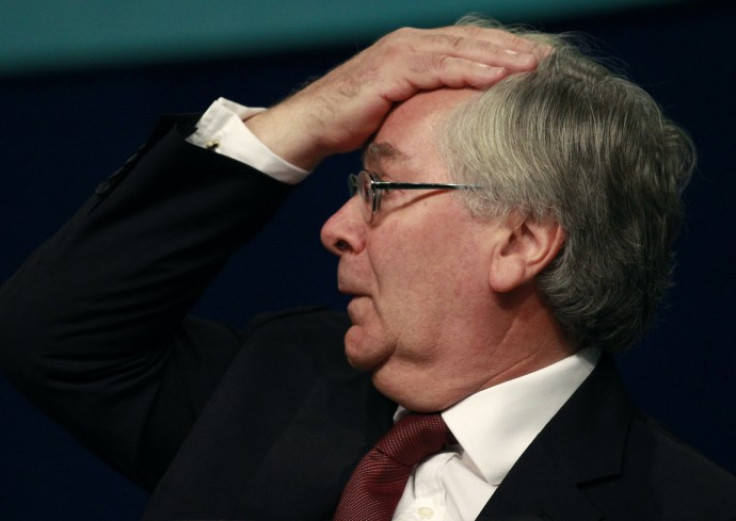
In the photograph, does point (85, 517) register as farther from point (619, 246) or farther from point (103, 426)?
point (619, 246)

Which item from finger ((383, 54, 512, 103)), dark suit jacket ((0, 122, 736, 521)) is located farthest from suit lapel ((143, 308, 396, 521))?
finger ((383, 54, 512, 103))

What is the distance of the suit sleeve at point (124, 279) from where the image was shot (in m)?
1.89

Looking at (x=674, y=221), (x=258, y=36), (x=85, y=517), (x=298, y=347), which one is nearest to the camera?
(x=674, y=221)

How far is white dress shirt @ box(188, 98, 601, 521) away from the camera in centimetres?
174

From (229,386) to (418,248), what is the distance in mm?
432

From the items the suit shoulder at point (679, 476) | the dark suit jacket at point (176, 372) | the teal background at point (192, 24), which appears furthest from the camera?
the teal background at point (192, 24)

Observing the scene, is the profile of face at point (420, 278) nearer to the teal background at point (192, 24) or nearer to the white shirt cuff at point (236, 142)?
the white shirt cuff at point (236, 142)

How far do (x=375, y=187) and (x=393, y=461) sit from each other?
0.42m

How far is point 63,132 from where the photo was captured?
2.68m

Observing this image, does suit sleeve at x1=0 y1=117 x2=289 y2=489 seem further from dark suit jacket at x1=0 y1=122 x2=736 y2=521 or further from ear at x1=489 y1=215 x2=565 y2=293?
ear at x1=489 y1=215 x2=565 y2=293

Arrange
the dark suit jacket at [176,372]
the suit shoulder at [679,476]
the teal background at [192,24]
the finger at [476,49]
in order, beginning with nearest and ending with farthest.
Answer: the suit shoulder at [679,476] < the finger at [476,49] < the dark suit jacket at [176,372] < the teal background at [192,24]

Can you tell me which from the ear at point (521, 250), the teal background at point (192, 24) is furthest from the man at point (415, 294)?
the teal background at point (192, 24)

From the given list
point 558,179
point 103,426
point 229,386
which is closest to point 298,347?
point 229,386

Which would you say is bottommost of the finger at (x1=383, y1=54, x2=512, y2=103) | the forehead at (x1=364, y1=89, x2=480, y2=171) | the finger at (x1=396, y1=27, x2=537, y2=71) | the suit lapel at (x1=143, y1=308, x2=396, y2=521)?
the suit lapel at (x1=143, y1=308, x2=396, y2=521)
